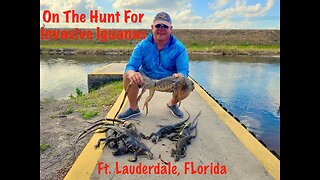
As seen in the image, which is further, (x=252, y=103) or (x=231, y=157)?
(x=252, y=103)

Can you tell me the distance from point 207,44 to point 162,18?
106 feet

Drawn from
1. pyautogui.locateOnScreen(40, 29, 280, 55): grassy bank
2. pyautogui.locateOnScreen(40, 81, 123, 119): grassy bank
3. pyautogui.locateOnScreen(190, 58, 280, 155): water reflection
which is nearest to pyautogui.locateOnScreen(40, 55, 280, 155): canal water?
pyautogui.locateOnScreen(190, 58, 280, 155): water reflection

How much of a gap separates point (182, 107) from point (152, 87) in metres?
1.49

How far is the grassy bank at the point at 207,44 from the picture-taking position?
97.5ft

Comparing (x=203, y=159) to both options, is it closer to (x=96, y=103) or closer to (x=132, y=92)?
(x=132, y=92)

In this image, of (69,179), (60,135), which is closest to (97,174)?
(69,179)

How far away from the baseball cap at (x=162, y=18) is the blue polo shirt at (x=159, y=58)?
32 cm

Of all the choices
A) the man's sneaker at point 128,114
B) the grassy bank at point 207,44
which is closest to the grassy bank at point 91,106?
the man's sneaker at point 128,114

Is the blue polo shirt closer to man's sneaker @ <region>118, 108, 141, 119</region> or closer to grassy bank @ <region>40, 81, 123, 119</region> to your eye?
man's sneaker @ <region>118, 108, 141, 119</region>

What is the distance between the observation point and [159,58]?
4.70 m

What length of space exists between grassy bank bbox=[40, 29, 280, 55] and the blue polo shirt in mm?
22349

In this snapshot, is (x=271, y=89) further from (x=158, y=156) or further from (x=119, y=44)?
(x=119, y=44)

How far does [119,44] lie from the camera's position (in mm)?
33594

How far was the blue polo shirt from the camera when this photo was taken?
465 centimetres
